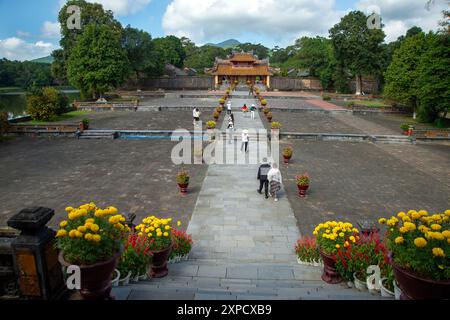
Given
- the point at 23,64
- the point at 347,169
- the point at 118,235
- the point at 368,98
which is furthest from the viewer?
the point at 23,64

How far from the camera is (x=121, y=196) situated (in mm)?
11555

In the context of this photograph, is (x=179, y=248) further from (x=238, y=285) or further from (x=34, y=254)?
(x=34, y=254)

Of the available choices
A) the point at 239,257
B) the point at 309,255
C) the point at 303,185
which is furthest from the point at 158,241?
the point at 303,185

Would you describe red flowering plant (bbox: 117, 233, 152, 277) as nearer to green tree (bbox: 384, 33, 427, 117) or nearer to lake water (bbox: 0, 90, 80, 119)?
green tree (bbox: 384, 33, 427, 117)

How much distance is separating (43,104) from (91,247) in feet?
89.1

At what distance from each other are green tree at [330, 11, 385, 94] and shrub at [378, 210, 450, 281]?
46.3 m

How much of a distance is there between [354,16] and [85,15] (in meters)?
36.6

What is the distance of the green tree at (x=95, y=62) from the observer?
3522 centimetres

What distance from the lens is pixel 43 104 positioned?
26578 mm

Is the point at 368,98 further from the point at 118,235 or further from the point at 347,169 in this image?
the point at 118,235

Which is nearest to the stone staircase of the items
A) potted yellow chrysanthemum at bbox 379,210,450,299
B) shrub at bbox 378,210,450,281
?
potted yellow chrysanthemum at bbox 379,210,450,299

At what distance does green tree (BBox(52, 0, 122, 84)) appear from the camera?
42.3 m
